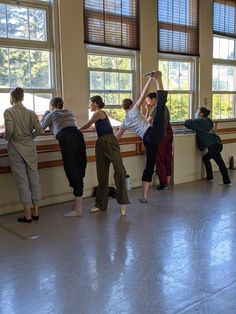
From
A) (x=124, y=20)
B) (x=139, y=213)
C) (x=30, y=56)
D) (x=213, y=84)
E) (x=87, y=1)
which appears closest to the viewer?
(x=139, y=213)

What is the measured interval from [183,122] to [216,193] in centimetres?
183

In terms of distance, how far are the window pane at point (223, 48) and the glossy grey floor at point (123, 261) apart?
388 centimetres

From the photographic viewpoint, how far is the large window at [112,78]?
5.63m

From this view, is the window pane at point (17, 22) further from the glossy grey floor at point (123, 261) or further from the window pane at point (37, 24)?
the glossy grey floor at point (123, 261)

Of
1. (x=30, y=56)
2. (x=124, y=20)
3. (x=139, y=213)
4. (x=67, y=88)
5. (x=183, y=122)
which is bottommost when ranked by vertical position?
(x=139, y=213)

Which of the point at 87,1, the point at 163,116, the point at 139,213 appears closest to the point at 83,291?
the point at 139,213

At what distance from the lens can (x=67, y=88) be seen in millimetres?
5195

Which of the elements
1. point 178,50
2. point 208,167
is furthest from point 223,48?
point 208,167

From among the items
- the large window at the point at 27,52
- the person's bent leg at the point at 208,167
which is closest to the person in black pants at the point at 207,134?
the person's bent leg at the point at 208,167

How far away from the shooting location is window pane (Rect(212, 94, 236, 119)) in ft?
25.0

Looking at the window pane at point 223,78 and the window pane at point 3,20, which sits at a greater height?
the window pane at point 3,20

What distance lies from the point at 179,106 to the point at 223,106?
4.43 ft

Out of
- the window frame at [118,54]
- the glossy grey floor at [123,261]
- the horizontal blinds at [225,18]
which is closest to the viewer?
the glossy grey floor at [123,261]

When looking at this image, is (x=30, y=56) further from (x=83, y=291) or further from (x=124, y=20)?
(x=83, y=291)
